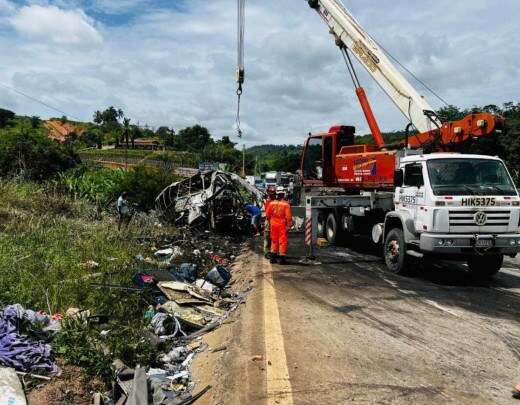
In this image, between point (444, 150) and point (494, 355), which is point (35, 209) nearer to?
point (444, 150)

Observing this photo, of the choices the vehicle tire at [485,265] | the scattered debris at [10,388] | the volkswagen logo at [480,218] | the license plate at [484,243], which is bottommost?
the scattered debris at [10,388]

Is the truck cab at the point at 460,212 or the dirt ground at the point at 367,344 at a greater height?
the truck cab at the point at 460,212

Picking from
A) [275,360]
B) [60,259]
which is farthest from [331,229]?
[275,360]

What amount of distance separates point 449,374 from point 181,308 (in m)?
3.98

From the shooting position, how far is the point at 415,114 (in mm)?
13266

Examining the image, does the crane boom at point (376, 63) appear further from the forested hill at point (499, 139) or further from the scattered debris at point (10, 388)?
the scattered debris at point (10, 388)

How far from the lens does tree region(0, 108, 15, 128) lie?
102 m

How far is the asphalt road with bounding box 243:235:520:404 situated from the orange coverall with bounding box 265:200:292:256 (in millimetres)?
1102

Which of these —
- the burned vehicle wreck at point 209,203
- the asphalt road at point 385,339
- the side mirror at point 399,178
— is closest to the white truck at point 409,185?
the side mirror at point 399,178

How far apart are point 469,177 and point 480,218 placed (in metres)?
0.87

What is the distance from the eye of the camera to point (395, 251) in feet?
33.0

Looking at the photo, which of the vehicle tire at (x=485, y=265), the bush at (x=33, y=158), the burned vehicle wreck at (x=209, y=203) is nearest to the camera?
the vehicle tire at (x=485, y=265)

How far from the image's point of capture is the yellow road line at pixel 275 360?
155 inches

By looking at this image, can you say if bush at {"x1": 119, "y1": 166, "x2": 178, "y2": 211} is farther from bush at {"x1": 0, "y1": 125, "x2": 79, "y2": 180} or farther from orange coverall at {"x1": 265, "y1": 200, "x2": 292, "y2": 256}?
orange coverall at {"x1": 265, "y1": 200, "x2": 292, "y2": 256}
